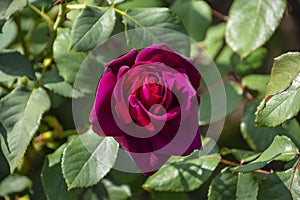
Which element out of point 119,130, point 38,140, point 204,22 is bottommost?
point 38,140

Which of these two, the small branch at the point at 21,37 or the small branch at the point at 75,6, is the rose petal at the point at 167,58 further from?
the small branch at the point at 21,37

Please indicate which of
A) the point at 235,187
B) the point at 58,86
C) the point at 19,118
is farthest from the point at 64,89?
the point at 235,187

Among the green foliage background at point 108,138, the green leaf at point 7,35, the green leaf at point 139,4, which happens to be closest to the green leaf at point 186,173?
the green foliage background at point 108,138

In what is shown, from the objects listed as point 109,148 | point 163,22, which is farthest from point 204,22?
point 109,148

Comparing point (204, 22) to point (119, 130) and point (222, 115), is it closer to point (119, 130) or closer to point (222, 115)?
point (222, 115)

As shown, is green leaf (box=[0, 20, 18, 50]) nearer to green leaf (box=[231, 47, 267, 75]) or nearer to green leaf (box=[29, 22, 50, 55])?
green leaf (box=[29, 22, 50, 55])

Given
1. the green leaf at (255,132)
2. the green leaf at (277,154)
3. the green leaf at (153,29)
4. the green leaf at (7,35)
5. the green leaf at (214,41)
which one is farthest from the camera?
the green leaf at (214,41)

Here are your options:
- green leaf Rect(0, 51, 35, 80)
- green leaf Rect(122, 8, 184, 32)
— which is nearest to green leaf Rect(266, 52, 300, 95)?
green leaf Rect(122, 8, 184, 32)
